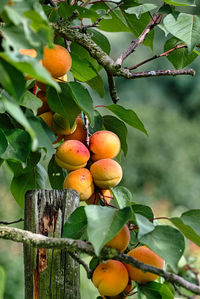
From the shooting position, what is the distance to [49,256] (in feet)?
2.45

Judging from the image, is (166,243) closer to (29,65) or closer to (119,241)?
(119,241)

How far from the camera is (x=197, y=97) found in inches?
488

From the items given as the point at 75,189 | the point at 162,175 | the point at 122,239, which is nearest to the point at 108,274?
the point at 122,239

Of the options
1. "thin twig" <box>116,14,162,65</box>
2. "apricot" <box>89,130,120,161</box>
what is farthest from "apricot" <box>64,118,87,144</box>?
"thin twig" <box>116,14,162,65</box>

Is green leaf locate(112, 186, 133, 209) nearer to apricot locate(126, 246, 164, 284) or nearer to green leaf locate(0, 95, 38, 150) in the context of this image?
apricot locate(126, 246, 164, 284)

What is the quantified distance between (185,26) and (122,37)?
1368 centimetres

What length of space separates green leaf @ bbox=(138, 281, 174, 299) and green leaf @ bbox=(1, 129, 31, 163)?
23cm

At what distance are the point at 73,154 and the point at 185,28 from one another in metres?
0.25

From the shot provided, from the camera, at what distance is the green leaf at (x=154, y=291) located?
657 millimetres

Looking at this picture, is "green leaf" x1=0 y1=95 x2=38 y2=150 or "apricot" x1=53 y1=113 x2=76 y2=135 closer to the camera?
"green leaf" x1=0 y1=95 x2=38 y2=150

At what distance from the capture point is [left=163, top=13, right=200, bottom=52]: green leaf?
2.36 ft

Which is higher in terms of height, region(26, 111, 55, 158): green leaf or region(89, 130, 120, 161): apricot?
region(26, 111, 55, 158): green leaf

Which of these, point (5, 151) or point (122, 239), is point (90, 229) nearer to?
point (122, 239)

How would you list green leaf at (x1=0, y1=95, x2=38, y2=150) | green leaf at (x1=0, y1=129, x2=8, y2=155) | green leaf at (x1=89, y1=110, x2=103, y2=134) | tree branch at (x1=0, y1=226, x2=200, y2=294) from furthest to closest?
green leaf at (x1=89, y1=110, x2=103, y2=134) < green leaf at (x1=0, y1=129, x2=8, y2=155) < tree branch at (x1=0, y1=226, x2=200, y2=294) < green leaf at (x1=0, y1=95, x2=38, y2=150)
